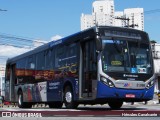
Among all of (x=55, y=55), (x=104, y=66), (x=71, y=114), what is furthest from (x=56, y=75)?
(x=71, y=114)

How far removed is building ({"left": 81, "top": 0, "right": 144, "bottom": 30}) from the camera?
59.3 meters

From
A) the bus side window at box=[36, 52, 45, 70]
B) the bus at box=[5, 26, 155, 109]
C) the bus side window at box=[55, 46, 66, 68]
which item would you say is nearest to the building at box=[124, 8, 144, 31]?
the bus side window at box=[36, 52, 45, 70]

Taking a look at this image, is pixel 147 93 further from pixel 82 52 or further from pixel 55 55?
pixel 55 55

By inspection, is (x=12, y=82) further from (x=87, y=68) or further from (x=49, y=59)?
Answer: (x=87, y=68)

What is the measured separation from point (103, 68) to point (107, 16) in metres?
46.4

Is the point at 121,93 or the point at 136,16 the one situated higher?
the point at 136,16

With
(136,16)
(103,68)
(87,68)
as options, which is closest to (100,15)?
(136,16)

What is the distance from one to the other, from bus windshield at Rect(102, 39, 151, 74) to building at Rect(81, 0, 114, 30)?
4233 centimetres

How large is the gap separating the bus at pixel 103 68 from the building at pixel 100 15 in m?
40.7

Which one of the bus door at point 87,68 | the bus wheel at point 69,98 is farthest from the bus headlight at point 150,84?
the bus wheel at point 69,98

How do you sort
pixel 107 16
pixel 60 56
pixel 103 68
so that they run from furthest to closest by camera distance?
pixel 107 16
pixel 60 56
pixel 103 68

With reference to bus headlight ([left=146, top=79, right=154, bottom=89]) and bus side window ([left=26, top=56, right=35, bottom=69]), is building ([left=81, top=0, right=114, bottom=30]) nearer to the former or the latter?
bus side window ([left=26, top=56, right=35, bottom=69])

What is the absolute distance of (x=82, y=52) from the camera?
17062 mm

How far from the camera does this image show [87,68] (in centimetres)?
1661
